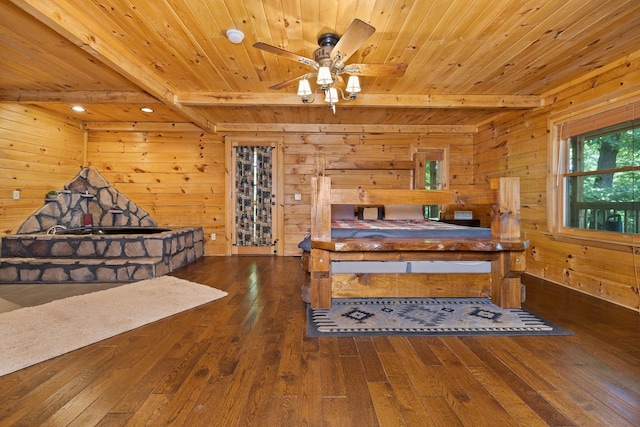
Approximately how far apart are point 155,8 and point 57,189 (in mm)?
3976

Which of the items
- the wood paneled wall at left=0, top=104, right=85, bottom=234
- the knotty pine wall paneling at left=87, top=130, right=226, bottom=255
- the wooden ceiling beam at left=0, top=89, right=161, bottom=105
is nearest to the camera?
the wooden ceiling beam at left=0, top=89, right=161, bottom=105

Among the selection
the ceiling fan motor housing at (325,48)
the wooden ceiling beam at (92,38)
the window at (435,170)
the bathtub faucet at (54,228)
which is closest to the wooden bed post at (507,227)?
the ceiling fan motor housing at (325,48)

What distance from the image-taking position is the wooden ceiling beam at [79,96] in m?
3.73

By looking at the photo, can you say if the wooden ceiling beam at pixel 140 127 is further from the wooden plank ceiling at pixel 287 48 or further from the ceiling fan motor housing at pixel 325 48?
the ceiling fan motor housing at pixel 325 48

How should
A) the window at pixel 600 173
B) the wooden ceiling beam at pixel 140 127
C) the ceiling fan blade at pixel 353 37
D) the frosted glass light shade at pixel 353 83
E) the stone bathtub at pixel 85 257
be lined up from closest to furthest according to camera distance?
the ceiling fan blade at pixel 353 37 → the frosted glass light shade at pixel 353 83 → the window at pixel 600 173 → the stone bathtub at pixel 85 257 → the wooden ceiling beam at pixel 140 127

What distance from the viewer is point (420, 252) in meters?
2.61

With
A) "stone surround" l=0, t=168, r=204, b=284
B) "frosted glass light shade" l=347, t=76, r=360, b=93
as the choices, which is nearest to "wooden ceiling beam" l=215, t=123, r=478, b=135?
"stone surround" l=0, t=168, r=204, b=284

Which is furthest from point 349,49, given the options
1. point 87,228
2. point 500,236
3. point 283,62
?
point 87,228

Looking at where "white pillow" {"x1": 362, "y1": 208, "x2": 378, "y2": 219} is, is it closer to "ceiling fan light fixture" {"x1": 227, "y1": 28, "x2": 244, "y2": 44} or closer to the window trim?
the window trim

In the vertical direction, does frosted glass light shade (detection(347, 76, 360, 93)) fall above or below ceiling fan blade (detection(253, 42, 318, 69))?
below

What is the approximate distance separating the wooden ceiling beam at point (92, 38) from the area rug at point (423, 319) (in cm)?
273

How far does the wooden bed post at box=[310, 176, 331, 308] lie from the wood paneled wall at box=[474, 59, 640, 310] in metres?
2.72

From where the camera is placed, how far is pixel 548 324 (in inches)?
92.0

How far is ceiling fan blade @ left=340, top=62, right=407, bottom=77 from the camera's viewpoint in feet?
7.74
